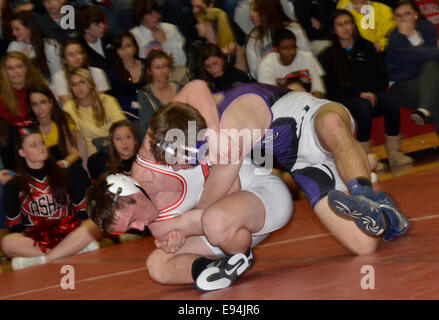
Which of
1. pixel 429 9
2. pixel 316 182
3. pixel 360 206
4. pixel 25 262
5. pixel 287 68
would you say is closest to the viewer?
pixel 360 206

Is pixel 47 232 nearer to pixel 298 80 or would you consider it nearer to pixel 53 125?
pixel 53 125

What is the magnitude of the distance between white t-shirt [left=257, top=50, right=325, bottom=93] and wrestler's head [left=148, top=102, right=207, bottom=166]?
2.79m

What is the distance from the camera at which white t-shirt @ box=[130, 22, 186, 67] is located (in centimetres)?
575

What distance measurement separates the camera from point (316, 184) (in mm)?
3004

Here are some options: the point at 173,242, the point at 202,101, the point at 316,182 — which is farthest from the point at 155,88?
the point at 173,242

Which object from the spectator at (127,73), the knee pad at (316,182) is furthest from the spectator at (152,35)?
the knee pad at (316,182)

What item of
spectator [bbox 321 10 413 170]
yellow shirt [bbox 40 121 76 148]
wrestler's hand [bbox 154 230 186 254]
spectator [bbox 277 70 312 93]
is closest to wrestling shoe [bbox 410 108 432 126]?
spectator [bbox 321 10 413 170]

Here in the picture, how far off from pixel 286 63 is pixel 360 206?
10.8 ft

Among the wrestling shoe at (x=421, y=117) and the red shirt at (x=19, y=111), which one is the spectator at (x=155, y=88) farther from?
the wrestling shoe at (x=421, y=117)

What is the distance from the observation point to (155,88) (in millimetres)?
5215

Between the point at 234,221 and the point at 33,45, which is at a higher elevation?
the point at 33,45

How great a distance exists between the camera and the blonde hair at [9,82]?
4.80m

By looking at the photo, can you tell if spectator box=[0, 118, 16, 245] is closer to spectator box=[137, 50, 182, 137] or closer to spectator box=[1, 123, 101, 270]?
spectator box=[1, 123, 101, 270]

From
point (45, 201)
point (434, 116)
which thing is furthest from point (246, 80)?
point (45, 201)
